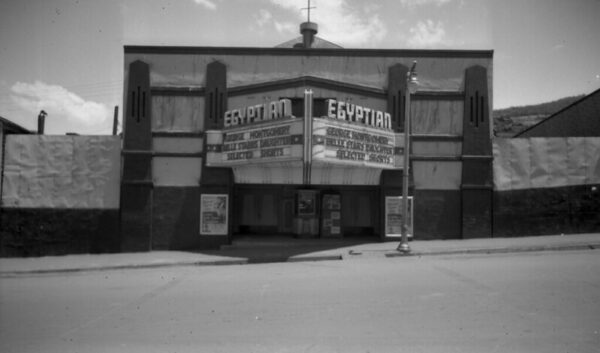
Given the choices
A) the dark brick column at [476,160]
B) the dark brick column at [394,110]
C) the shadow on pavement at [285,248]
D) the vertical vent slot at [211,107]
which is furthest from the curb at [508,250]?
the vertical vent slot at [211,107]

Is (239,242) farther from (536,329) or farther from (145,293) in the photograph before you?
(536,329)

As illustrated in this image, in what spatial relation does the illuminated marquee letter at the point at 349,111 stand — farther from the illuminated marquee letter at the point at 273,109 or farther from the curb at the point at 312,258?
the curb at the point at 312,258

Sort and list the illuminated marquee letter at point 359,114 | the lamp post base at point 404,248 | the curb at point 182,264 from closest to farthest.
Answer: the curb at point 182,264
the lamp post base at point 404,248
the illuminated marquee letter at point 359,114

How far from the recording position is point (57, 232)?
18625 mm

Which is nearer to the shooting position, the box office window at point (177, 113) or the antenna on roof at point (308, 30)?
the box office window at point (177, 113)

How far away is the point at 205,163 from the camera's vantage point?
61.1 feet

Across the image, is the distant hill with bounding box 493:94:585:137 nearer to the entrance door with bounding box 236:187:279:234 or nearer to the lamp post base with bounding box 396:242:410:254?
the entrance door with bounding box 236:187:279:234

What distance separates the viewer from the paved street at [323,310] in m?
6.48

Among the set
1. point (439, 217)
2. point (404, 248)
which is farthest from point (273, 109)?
point (439, 217)

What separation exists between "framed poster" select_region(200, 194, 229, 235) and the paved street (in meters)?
5.75

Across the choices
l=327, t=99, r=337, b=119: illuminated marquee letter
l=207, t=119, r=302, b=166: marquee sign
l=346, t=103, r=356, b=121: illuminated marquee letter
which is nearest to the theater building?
l=207, t=119, r=302, b=166: marquee sign

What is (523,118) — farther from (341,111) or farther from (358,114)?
(341,111)

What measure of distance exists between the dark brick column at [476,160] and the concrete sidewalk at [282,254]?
90 cm

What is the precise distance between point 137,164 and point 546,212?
17.2 metres
